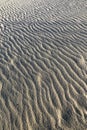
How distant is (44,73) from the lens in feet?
19.9

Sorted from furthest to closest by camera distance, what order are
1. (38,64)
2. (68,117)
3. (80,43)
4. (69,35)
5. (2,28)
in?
(2,28), (69,35), (80,43), (38,64), (68,117)

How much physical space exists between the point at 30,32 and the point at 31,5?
15.2ft

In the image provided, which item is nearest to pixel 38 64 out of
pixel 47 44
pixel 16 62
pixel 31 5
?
pixel 16 62

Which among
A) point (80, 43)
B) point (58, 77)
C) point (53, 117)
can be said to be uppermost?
point (80, 43)

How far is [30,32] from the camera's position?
28.5 feet

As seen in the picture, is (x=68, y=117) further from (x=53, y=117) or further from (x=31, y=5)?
(x=31, y=5)

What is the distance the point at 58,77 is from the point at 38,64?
868mm

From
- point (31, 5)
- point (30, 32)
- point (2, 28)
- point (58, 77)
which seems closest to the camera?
point (58, 77)

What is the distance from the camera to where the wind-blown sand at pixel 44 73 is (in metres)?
4.89

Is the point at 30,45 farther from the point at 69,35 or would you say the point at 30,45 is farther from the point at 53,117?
the point at 53,117

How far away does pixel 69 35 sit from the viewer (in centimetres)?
782

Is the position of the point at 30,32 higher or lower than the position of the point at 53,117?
higher

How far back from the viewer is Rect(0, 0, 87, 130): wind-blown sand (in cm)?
489

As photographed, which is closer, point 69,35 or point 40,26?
point 69,35
